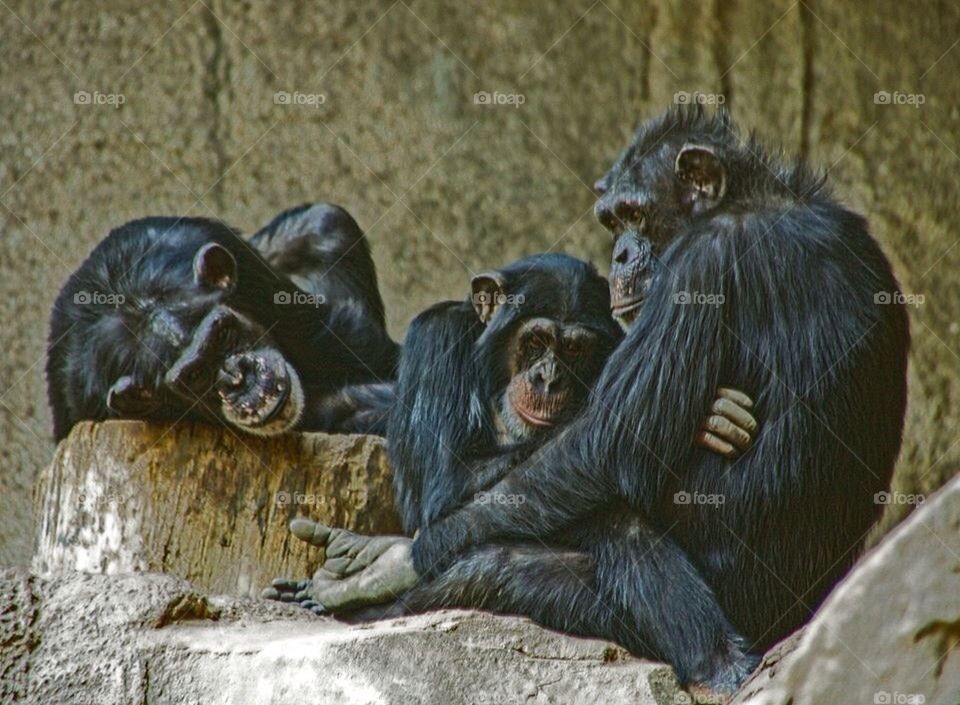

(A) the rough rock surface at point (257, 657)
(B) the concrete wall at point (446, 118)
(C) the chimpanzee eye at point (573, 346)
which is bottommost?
(A) the rough rock surface at point (257, 657)

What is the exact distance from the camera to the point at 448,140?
23.8 feet

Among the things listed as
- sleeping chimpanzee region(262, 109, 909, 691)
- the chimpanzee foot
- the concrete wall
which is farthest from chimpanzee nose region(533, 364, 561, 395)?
the concrete wall

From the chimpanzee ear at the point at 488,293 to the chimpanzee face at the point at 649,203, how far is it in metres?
0.37

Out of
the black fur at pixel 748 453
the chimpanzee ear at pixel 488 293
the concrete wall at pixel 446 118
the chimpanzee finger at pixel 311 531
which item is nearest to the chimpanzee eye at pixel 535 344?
the chimpanzee ear at pixel 488 293

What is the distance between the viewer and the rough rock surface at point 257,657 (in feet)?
12.1

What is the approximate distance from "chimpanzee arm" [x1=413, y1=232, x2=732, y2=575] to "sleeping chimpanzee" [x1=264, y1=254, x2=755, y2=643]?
6 cm

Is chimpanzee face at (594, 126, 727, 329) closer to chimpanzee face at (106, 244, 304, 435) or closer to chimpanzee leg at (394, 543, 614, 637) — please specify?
chimpanzee leg at (394, 543, 614, 637)

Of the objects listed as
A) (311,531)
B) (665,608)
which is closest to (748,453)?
(665,608)

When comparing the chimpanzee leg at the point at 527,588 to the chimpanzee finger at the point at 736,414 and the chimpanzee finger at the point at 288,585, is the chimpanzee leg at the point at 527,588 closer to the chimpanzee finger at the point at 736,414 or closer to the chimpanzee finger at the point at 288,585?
the chimpanzee finger at the point at 288,585

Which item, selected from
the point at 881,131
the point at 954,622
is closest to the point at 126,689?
the point at 954,622

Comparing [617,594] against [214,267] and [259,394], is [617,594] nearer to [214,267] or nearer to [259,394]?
[259,394]

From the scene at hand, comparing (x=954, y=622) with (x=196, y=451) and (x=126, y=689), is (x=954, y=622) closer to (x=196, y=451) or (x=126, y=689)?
(x=126, y=689)

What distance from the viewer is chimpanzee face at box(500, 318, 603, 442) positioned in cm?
473

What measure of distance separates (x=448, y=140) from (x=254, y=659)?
13.0 ft
